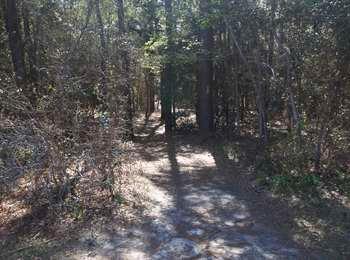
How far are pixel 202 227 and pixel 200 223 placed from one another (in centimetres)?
16

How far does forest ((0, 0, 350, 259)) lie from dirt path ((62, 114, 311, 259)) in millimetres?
25

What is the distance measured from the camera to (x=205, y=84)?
14.3 metres

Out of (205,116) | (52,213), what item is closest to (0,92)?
(52,213)

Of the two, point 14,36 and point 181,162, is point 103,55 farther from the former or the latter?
point 14,36

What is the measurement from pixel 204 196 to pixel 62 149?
269 cm

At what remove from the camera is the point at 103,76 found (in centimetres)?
822

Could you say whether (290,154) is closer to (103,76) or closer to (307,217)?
(307,217)

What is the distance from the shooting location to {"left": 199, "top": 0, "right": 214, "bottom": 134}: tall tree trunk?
534 inches

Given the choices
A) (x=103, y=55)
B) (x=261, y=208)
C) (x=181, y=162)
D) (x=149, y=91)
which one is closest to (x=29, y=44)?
(x=103, y=55)

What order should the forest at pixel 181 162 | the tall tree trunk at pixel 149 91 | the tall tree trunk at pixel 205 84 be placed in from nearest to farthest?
the forest at pixel 181 162
the tall tree trunk at pixel 205 84
the tall tree trunk at pixel 149 91

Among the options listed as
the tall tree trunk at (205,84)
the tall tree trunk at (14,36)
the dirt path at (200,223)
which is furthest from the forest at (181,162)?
the tall tree trunk at (205,84)

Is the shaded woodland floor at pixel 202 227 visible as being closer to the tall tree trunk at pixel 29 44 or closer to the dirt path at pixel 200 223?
the dirt path at pixel 200 223

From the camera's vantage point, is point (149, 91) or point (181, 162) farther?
point (149, 91)

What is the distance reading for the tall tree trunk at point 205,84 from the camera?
44.5 feet
